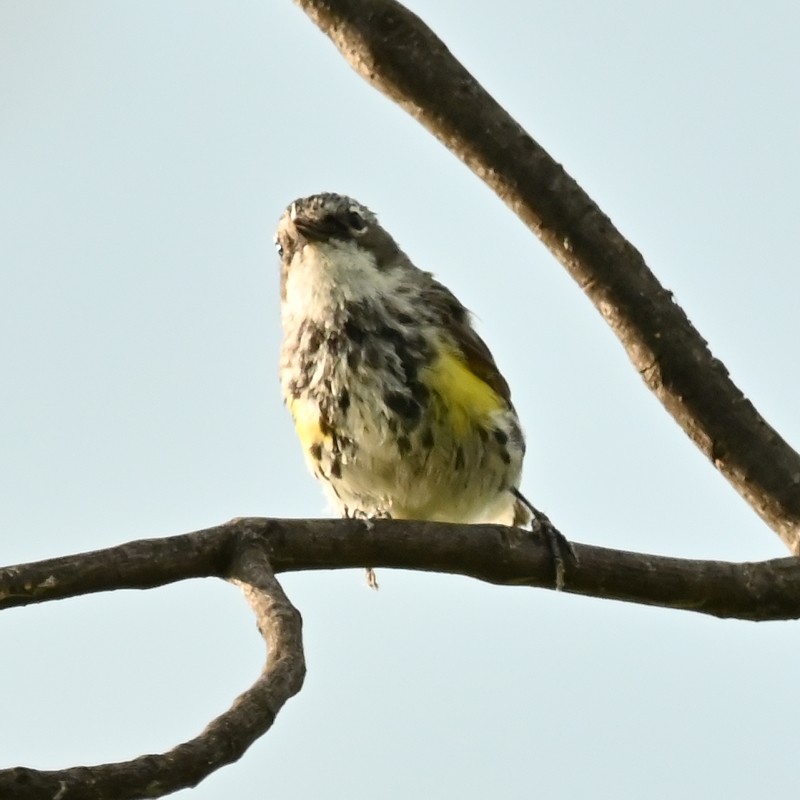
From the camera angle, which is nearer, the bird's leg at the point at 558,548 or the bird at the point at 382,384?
the bird's leg at the point at 558,548

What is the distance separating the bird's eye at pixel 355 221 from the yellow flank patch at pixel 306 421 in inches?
39.2

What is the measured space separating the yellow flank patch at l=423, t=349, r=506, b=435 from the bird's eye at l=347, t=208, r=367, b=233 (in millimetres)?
907

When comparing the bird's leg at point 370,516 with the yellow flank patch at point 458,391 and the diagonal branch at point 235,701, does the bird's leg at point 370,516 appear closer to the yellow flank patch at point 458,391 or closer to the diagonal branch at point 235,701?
the yellow flank patch at point 458,391

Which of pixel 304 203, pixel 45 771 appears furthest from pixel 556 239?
pixel 45 771

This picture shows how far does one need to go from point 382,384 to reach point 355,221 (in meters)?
1.18

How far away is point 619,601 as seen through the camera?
6156mm

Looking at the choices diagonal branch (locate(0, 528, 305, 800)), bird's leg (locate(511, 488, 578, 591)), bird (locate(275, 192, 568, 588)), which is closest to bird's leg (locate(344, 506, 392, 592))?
bird (locate(275, 192, 568, 588))

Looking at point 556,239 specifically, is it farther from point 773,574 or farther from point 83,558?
point 83,558

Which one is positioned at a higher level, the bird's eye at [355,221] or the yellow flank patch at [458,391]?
the bird's eye at [355,221]

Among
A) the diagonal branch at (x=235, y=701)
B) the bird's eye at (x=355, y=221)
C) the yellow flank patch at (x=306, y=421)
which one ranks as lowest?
the diagonal branch at (x=235, y=701)

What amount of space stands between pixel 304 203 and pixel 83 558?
351cm

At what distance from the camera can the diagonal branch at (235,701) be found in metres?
3.79

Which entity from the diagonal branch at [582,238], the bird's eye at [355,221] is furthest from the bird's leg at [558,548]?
the bird's eye at [355,221]

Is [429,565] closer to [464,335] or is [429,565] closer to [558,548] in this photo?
[558,548]
